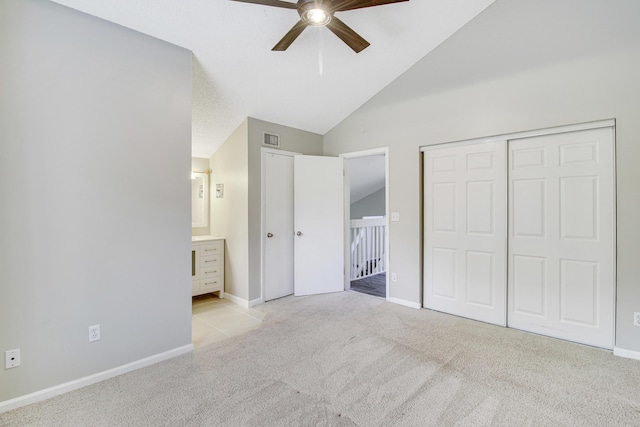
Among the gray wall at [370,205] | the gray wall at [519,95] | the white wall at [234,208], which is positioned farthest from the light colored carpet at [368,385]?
the gray wall at [370,205]

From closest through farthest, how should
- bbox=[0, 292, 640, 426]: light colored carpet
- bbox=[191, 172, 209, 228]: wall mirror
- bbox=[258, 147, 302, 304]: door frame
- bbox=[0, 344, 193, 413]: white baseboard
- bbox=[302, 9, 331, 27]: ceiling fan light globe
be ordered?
bbox=[0, 292, 640, 426]: light colored carpet < bbox=[0, 344, 193, 413]: white baseboard < bbox=[302, 9, 331, 27]: ceiling fan light globe < bbox=[258, 147, 302, 304]: door frame < bbox=[191, 172, 209, 228]: wall mirror

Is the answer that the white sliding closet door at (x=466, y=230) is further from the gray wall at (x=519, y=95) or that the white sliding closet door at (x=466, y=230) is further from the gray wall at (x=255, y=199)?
the gray wall at (x=255, y=199)

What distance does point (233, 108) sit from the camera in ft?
11.3

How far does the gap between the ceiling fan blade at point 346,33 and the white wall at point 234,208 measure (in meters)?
1.78

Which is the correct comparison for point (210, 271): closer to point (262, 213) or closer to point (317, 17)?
point (262, 213)

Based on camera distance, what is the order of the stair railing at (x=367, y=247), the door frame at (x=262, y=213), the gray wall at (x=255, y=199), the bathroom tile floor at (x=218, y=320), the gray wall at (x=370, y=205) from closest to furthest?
the bathroom tile floor at (x=218, y=320)
the gray wall at (x=255, y=199)
the door frame at (x=262, y=213)
the stair railing at (x=367, y=247)
the gray wall at (x=370, y=205)

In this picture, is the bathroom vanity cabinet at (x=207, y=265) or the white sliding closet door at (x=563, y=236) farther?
the bathroom vanity cabinet at (x=207, y=265)

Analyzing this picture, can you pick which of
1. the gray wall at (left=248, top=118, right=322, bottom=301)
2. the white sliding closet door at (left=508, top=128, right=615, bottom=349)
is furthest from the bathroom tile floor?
the white sliding closet door at (left=508, top=128, right=615, bottom=349)

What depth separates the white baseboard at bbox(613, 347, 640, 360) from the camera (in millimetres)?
2344

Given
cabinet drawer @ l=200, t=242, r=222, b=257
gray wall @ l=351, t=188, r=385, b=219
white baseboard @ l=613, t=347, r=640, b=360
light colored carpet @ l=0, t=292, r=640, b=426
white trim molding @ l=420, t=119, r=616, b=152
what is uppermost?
white trim molding @ l=420, t=119, r=616, b=152

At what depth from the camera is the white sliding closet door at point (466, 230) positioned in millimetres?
3068

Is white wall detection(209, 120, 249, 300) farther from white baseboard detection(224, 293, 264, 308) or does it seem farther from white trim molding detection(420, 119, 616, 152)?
white trim molding detection(420, 119, 616, 152)

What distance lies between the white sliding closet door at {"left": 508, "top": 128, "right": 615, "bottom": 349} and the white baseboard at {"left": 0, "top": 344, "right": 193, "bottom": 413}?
3284 mm

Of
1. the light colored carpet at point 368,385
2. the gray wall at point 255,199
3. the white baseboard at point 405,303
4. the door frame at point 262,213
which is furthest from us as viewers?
the door frame at point 262,213
